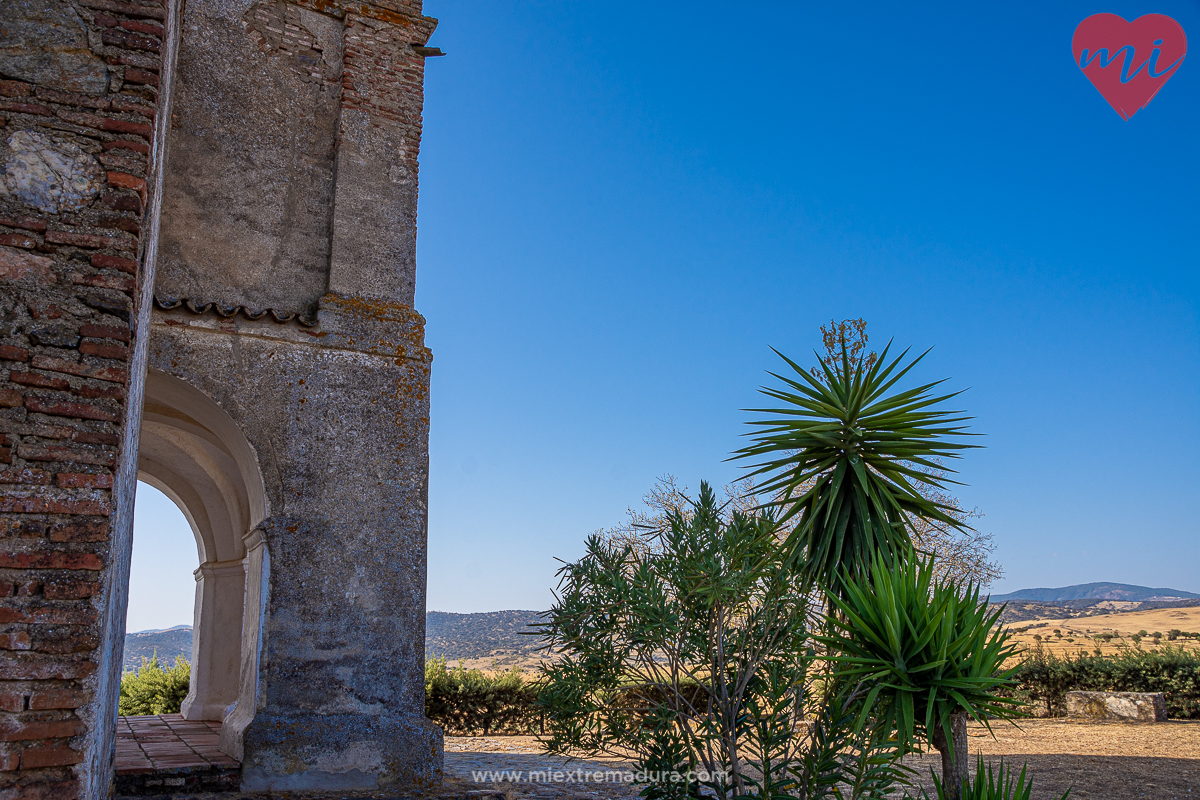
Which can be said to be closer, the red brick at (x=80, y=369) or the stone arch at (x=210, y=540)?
the red brick at (x=80, y=369)

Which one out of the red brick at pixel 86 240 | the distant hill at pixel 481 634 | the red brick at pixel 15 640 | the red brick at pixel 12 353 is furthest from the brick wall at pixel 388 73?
the distant hill at pixel 481 634

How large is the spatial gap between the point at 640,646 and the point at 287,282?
4684 millimetres

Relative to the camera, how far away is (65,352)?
3572mm

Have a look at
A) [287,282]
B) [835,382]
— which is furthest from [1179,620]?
[287,282]

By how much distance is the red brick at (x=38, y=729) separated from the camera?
125 inches

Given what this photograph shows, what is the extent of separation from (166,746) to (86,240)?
5692 mm

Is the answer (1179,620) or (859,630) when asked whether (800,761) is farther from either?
(1179,620)

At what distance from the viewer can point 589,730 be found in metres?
6.18

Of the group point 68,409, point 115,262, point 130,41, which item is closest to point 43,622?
point 68,409

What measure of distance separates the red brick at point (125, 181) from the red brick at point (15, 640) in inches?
82.9

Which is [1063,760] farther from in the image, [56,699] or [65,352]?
[65,352]

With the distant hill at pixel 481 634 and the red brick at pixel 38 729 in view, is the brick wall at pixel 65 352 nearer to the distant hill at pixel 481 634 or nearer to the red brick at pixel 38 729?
the red brick at pixel 38 729

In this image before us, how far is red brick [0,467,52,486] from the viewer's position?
338 cm

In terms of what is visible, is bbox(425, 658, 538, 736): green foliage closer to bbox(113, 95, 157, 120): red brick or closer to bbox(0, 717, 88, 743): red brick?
bbox(0, 717, 88, 743): red brick
